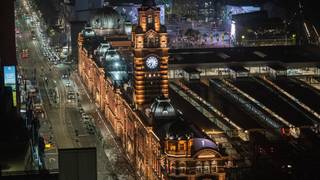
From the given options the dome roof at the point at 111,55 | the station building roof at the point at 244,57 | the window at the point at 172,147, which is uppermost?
the dome roof at the point at 111,55

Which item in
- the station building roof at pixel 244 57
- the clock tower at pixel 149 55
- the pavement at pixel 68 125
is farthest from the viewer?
the station building roof at pixel 244 57

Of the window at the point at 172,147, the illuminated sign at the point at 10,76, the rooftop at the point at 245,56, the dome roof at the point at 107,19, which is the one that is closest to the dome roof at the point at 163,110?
the window at the point at 172,147

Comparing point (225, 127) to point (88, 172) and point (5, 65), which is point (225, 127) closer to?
point (5, 65)

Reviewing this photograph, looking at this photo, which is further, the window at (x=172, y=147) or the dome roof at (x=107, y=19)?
the dome roof at (x=107, y=19)

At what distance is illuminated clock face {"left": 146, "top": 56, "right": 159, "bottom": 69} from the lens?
284 ft

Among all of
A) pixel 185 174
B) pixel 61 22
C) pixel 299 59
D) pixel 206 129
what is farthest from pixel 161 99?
pixel 61 22

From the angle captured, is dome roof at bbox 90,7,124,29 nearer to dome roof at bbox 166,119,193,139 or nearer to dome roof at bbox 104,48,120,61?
dome roof at bbox 104,48,120,61

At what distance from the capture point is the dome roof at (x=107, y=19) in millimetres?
129875

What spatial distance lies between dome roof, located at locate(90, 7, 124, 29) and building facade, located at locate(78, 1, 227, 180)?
4.50 meters

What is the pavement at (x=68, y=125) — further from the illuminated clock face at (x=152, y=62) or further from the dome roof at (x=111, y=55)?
the illuminated clock face at (x=152, y=62)

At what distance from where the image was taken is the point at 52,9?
643 feet

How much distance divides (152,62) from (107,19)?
44846 mm

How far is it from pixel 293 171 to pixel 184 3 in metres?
116

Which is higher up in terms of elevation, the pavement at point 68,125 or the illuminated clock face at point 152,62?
the illuminated clock face at point 152,62
